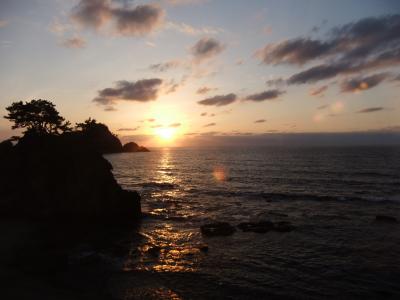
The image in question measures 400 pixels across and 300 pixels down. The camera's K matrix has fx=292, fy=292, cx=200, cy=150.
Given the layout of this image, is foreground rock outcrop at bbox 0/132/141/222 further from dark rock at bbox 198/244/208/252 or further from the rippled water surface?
dark rock at bbox 198/244/208/252

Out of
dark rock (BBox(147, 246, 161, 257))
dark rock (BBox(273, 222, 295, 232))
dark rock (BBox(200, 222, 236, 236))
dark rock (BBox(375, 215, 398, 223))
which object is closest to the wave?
dark rock (BBox(200, 222, 236, 236))

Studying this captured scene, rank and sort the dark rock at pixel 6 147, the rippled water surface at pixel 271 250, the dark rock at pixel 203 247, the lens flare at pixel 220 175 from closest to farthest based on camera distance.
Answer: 1. the rippled water surface at pixel 271 250
2. the dark rock at pixel 203 247
3. the dark rock at pixel 6 147
4. the lens flare at pixel 220 175

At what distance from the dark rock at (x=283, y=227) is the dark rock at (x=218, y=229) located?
5405 millimetres

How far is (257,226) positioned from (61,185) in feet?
89.5

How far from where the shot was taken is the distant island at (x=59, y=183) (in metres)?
40.1

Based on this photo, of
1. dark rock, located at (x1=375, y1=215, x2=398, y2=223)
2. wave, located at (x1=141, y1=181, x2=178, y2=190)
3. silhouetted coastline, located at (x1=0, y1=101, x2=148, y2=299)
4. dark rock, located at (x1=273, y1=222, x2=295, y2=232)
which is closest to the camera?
silhouetted coastline, located at (x1=0, y1=101, x2=148, y2=299)

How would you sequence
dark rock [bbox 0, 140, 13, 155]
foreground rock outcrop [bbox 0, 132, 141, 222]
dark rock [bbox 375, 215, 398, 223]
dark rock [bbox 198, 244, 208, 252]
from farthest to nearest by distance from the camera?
1. dark rock [bbox 0, 140, 13, 155]
2. foreground rock outcrop [bbox 0, 132, 141, 222]
3. dark rock [bbox 375, 215, 398, 223]
4. dark rock [bbox 198, 244, 208, 252]

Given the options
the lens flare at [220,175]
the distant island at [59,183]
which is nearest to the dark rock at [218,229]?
the distant island at [59,183]

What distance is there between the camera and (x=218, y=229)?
3534 centimetres

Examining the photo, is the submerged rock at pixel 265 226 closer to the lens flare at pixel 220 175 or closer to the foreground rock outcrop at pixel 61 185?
the foreground rock outcrop at pixel 61 185

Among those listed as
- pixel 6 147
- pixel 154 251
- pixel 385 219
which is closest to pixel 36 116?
pixel 6 147

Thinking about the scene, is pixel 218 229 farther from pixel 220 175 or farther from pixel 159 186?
pixel 220 175

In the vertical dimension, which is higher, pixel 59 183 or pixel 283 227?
pixel 59 183

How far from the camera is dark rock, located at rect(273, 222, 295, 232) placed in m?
35.5
